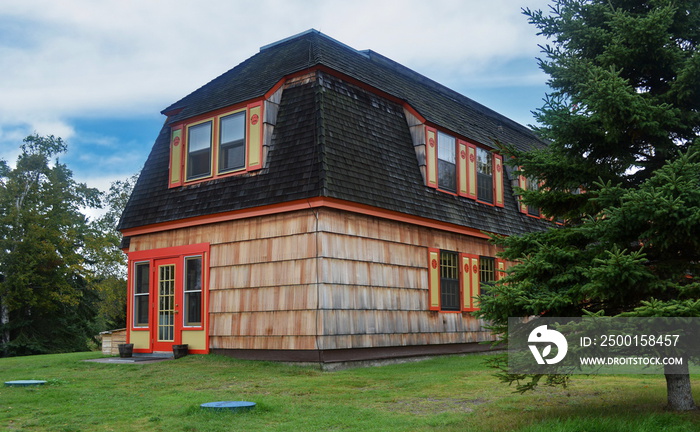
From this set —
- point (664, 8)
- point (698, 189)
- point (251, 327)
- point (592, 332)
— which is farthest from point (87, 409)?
point (664, 8)

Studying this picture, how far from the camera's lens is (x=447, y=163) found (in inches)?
592

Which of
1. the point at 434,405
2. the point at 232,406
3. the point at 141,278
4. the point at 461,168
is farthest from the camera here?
the point at 461,168

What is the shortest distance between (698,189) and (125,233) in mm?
12364

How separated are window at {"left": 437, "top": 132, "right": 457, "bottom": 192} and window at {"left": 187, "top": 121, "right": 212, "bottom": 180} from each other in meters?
5.31

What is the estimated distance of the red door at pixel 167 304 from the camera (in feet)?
43.4

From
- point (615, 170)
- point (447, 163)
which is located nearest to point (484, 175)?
point (447, 163)

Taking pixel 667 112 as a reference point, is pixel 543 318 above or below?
below

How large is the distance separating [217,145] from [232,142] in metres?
0.42

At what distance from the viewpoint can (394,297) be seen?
12734 millimetres

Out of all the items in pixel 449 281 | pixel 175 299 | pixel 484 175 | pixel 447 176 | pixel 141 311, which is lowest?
pixel 141 311

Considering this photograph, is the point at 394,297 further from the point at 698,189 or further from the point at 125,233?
the point at 698,189

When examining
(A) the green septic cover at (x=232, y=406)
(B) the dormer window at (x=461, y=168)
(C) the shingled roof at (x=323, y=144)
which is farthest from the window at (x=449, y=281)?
(A) the green septic cover at (x=232, y=406)

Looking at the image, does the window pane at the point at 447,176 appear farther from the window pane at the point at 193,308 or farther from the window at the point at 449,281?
the window pane at the point at 193,308

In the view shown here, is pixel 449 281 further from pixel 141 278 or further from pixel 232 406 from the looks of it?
pixel 232 406
